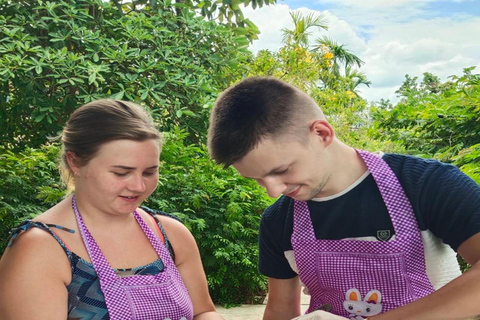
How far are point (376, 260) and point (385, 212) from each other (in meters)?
0.15

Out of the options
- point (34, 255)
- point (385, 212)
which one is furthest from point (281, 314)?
point (34, 255)

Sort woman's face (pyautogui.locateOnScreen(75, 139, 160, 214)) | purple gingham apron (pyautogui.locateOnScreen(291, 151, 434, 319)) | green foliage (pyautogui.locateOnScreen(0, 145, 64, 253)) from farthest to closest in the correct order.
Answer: green foliage (pyautogui.locateOnScreen(0, 145, 64, 253))
woman's face (pyautogui.locateOnScreen(75, 139, 160, 214))
purple gingham apron (pyautogui.locateOnScreen(291, 151, 434, 319))

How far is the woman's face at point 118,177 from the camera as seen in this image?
1920mm

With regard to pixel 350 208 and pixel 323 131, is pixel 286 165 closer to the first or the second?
pixel 323 131

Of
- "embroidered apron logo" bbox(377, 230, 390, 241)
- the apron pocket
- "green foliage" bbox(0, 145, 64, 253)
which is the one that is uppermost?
"embroidered apron logo" bbox(377, 230, 390, 241)

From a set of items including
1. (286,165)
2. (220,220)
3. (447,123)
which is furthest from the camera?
(447,123)

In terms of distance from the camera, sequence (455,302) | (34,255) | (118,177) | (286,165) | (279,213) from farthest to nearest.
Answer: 1. (279,213)
2. (118,177)
3. (34,255)
4. (286,165)
5. (455,302)

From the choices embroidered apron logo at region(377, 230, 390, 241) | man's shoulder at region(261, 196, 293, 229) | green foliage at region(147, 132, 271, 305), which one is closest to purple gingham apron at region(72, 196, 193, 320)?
man's shoulder at region(261, 196, 293, 229)

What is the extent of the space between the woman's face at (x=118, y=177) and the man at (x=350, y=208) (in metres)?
0.29

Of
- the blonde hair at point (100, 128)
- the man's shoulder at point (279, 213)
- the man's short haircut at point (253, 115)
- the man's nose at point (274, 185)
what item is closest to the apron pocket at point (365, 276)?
the man's shoulder at point (279, 213)

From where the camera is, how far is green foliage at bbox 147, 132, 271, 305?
4254 millimetres

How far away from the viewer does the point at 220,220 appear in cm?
440

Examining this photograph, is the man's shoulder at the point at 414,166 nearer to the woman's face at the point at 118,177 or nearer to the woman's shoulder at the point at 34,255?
the woman's face at the point at 118,177

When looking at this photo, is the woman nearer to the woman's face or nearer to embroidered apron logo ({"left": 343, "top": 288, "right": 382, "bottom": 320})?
the woman's face
